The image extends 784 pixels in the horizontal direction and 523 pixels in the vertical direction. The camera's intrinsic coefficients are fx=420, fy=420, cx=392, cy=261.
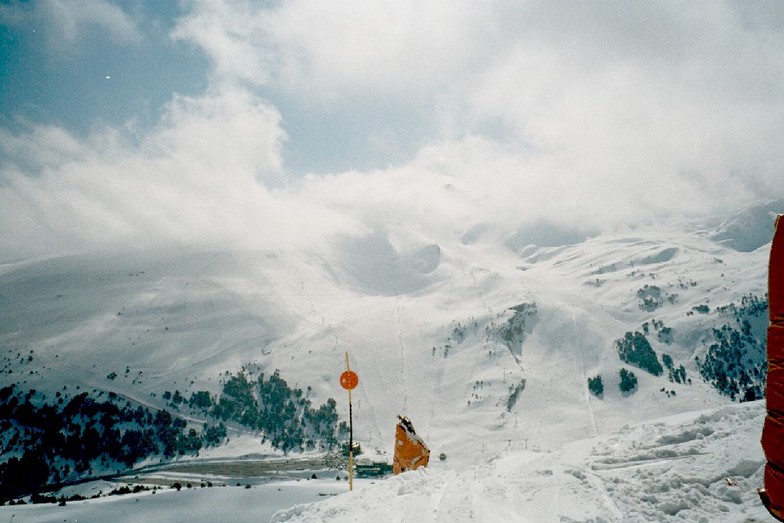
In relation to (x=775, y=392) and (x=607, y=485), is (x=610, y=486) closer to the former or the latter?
(x=607, y=485)

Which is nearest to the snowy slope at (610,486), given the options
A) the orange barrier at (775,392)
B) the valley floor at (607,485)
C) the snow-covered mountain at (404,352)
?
the valley floor at (607,485)

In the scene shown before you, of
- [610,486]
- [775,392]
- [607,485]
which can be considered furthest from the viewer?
[607,485]

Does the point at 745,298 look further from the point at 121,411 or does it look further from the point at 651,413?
the point at 121,411

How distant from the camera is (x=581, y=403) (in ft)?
430

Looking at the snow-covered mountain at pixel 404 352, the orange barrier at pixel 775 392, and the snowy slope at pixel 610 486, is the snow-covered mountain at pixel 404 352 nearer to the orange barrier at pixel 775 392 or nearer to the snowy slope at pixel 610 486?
the snowy slope at pixel 610 486

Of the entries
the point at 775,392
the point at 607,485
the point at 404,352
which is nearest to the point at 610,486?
the point at 607,485

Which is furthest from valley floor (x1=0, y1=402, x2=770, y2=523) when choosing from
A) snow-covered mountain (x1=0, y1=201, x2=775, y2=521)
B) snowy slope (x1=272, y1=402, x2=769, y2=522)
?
snow-covered mountain (x1=0, y1=201, x2=775, y2=521)

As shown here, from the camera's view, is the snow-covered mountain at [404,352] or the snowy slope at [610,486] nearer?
the snowy slope at [610,486]

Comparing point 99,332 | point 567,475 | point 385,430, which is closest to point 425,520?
point 567,475

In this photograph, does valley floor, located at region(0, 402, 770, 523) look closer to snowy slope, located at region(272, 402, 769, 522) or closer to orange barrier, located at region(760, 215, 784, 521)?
snowy slope, located at region(272, 402, 769, 522)

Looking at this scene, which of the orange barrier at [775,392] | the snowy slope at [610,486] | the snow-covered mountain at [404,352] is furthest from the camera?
the snow-covered mountain at [404,352]

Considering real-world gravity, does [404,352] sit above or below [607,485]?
above

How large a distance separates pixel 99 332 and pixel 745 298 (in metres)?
268

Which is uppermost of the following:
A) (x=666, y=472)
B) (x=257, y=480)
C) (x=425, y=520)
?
(x=666, y=472)
